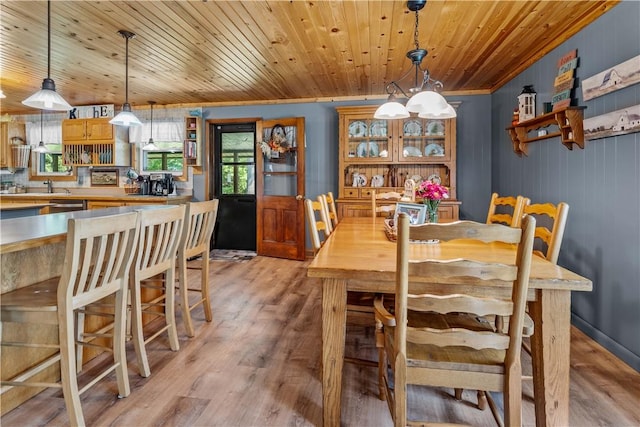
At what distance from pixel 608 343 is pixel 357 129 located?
3524mm

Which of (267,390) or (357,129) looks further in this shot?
(357,129)

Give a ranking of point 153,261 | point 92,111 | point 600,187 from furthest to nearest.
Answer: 1. point 92,111
2. point 600,187
3. point 153,261

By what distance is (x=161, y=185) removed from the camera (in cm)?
525

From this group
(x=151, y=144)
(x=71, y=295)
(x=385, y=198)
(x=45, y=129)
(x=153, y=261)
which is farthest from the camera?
(x=45, y=129)

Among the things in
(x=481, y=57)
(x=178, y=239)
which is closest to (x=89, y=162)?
(x=178, y=239)

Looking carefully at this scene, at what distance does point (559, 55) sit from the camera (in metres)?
3.00

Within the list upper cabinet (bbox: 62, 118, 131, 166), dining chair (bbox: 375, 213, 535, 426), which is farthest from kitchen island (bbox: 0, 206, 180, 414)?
upper cabinet (bbox: 62, 118, 131, 166)

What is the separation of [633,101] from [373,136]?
9.60ft

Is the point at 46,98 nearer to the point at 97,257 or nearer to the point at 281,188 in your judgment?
the point at 97,257

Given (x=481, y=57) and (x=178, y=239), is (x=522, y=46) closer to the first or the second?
(x=481, y=57)

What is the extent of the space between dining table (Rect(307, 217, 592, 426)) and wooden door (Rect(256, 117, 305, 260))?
10.9 ft

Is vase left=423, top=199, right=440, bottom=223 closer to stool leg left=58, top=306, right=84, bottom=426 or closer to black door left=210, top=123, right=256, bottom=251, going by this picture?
stool leg left=58, top=306, right=84, bottom=426

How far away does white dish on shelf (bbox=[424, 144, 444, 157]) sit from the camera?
4.65m

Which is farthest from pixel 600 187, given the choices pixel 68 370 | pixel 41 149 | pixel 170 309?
pixel 41 149
